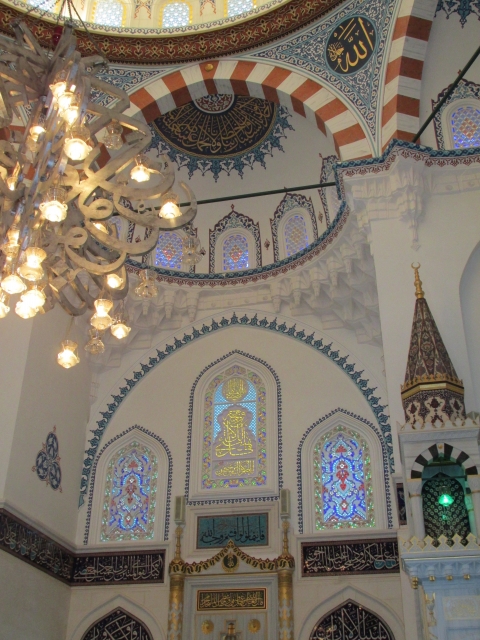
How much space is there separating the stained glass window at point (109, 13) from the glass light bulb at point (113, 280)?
4.37 m

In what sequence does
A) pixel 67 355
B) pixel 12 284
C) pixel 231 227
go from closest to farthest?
1. pixel 12 284
2. pixel 67 355
3. pixel 231 227

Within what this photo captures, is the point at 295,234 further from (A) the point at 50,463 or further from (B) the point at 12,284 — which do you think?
(B) the point at 12,284

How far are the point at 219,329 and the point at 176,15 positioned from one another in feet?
10.6

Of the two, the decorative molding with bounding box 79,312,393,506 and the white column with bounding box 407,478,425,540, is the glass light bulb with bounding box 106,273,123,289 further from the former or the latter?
the decorative molding with bounding box 79,312,393,506

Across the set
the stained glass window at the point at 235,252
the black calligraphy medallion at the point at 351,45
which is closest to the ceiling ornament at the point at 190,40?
the black calligraphy medallion at the point at 351,45

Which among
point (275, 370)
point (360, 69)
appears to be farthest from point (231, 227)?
point (360, 69)

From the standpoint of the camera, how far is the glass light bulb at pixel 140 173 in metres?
3.68

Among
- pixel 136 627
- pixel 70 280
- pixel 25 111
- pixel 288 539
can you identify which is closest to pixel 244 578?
pixel 288 539

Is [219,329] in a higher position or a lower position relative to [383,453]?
higher

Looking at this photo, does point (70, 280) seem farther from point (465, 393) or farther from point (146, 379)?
point (146, 379)

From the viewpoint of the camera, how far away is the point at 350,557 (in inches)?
227

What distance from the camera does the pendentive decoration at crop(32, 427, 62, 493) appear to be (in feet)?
19.2

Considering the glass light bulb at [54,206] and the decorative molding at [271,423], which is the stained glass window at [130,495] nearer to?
the decorative molding at [271,423]

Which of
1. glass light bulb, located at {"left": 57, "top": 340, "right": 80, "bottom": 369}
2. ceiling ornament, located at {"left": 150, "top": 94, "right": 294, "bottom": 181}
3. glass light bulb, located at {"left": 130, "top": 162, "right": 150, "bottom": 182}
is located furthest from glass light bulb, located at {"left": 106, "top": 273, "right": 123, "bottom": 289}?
ceiling ornament, located at {"left": 150, "top": 94, "right": 294, "bottom": 181}
